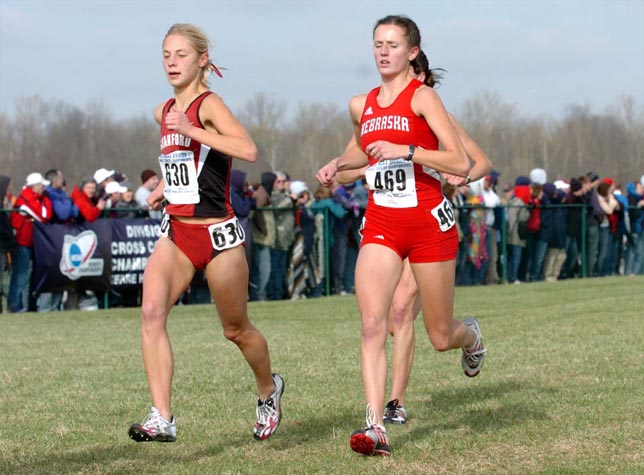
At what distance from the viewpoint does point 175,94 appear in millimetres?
6828

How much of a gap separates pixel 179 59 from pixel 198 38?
170 millimetres

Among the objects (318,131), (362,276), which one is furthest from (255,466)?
(318,131)

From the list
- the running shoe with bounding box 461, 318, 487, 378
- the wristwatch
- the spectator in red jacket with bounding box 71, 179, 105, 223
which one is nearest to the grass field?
the running shoe with bounding box 461, 318, 487, 378

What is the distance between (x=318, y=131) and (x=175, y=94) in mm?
94528

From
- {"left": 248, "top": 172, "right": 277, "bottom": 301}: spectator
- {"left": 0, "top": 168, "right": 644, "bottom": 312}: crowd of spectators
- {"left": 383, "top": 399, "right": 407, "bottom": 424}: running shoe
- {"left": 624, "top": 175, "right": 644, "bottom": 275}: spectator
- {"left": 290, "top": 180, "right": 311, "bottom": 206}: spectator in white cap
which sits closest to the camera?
{"left": 383, "top": 399, "right": 407, "bottom": 424}: running shoe

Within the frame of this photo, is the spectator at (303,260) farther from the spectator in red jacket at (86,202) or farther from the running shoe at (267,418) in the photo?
the running shoe at (267,418)

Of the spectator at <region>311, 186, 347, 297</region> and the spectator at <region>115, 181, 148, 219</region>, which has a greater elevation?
the spectator at <region>115, 181, 148, 219</region>

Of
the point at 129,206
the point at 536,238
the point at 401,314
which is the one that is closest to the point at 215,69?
the point at 401,314

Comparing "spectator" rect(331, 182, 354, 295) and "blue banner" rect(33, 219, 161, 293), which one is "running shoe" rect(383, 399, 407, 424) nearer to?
"blue banner" rect(33, 219, 161, 293)

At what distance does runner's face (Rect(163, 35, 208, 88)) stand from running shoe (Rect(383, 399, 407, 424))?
2560 millimetres

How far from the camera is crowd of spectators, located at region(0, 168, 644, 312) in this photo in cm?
1741

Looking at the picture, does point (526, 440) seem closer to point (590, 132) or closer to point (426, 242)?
point (426, 242)

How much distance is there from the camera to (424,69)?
7.24m

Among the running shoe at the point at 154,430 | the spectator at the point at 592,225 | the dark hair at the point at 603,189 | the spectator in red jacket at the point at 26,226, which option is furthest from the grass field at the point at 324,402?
the dark hair at the point at 603,189
